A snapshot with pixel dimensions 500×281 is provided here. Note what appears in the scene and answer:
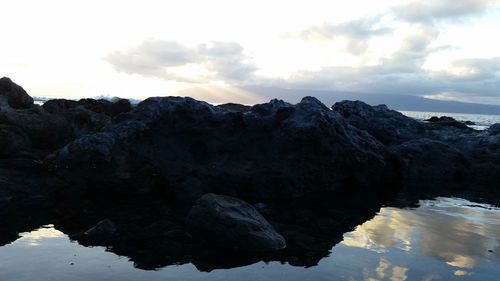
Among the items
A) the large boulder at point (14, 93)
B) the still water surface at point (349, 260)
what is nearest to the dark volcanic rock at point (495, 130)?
the still water surface at point (349, 260)

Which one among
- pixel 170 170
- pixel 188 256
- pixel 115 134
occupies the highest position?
pixel 115 134

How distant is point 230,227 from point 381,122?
1877 centimetres

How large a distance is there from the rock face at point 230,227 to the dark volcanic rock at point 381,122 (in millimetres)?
16959

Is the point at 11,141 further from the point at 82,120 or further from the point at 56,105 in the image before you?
the point at 56,105

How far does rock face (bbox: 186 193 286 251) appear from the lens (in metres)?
9.55

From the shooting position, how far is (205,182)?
1475 cm

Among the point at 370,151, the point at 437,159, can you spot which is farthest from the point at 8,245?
the point at 437,159

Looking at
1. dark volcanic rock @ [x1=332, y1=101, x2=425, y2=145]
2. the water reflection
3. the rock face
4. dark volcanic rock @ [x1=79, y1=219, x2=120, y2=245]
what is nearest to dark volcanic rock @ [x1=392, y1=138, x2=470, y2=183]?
dark volcanic rock @ [x1=332, y1=101, x2=425, y2=145]

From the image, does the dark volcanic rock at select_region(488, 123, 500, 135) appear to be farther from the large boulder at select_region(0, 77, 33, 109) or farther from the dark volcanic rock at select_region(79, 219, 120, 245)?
the large boulder at select_region(0, 77, 33, 109)

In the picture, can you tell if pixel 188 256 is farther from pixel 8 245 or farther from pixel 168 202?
pixel 168 202

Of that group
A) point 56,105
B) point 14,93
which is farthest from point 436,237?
point 14,93

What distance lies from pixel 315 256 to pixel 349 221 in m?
3.43

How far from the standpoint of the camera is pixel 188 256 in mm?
9023

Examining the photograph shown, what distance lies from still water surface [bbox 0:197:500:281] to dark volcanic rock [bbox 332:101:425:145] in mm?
14111
